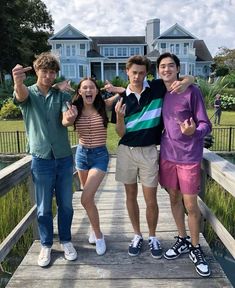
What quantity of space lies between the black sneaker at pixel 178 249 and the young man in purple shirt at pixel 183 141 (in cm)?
20

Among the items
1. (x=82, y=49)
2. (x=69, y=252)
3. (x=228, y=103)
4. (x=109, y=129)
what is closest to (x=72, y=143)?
(x=109, y=129)

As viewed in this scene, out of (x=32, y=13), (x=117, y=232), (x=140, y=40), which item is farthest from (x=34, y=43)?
(x=117, y=232)

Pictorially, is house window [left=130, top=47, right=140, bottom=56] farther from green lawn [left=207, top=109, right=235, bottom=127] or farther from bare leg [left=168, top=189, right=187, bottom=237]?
bare leg [left=168, top=189, right=187, bottom=237]

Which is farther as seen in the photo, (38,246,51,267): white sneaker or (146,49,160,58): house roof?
(146,49,160,58): house roof

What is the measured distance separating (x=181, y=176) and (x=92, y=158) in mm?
866

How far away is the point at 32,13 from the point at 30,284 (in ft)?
165

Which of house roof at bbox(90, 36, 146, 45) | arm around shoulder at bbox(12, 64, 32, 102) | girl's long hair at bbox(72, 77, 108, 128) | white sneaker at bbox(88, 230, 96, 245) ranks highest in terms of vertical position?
house roof at bbox(90, 36, 146, 45)

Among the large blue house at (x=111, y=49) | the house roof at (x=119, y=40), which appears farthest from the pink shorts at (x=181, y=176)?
the house roof at (x=119, y=40)

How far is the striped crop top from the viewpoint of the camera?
3322mm

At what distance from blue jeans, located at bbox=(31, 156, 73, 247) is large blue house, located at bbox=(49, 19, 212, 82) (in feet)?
127

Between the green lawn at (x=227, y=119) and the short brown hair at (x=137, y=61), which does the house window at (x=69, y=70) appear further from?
the short brown hair at (x=137, y=61)

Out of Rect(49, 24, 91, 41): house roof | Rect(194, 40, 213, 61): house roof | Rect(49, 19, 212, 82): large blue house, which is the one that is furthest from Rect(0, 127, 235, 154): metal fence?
Rect(194, 40, 213, 61): house roof

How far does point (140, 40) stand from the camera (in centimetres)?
4956

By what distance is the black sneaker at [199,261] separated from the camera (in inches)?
121
